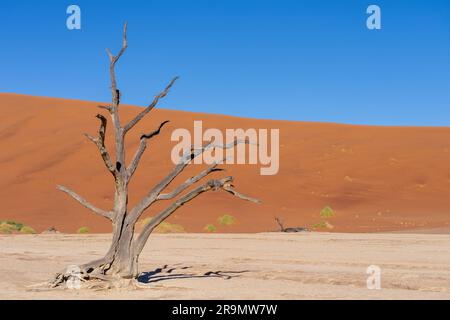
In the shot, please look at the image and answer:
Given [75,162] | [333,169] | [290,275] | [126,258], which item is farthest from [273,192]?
[126,258]

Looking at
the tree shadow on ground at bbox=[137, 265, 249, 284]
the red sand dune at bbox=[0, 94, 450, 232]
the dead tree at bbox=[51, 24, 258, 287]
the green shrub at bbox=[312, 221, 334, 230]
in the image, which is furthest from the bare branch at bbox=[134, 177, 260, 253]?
the green shrub at bbox=[312, 221, 334, 230]

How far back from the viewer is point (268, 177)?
41531mm

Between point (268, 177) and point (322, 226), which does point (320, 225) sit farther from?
point (268, 177)

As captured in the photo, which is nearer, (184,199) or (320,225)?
(184,199)

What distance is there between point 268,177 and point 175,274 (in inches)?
1130

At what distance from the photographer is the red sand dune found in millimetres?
31266

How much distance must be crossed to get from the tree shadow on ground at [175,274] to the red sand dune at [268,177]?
13693 mm

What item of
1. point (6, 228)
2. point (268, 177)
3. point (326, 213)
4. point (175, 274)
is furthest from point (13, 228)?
point (268, 177)

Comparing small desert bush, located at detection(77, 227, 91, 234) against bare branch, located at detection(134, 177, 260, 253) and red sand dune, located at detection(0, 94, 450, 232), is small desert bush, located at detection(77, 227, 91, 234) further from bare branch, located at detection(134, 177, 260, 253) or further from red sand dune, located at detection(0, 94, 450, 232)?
bare branch, located at detection(134, 177, 260, 253)

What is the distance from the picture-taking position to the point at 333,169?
42.7 metres

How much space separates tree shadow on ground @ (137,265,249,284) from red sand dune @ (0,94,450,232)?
1369 cm

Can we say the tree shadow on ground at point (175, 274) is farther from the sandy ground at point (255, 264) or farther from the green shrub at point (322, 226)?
the green shrub at point (322, 226)
